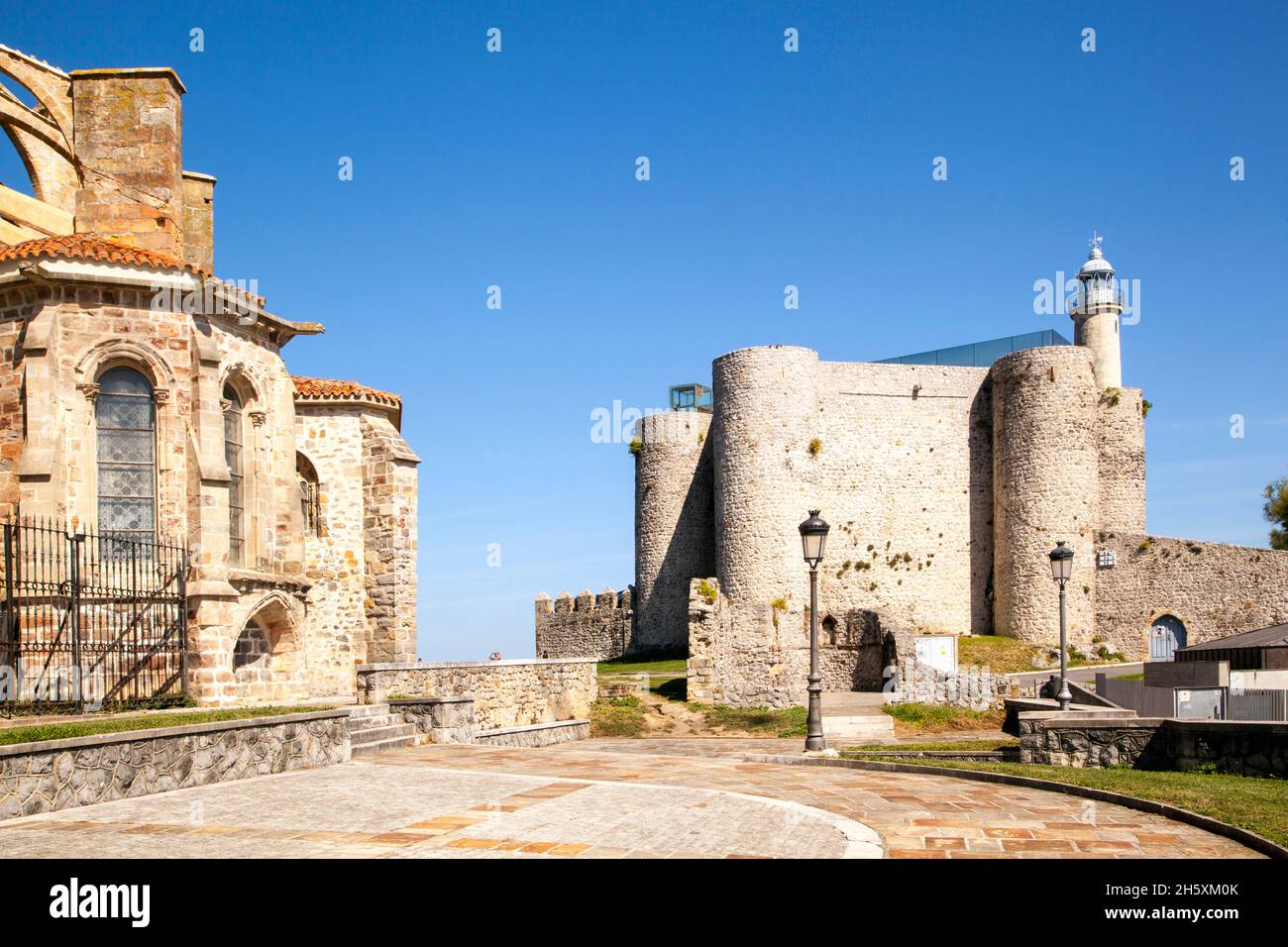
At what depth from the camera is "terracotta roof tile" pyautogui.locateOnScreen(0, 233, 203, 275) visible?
58.5 ft

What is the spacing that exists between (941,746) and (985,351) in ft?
105

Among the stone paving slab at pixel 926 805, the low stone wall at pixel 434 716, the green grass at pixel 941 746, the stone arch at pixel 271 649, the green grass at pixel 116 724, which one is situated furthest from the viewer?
the stone arch at pixel 271 649

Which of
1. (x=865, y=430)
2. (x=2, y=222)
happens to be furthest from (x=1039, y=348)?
(x=2, y=222)

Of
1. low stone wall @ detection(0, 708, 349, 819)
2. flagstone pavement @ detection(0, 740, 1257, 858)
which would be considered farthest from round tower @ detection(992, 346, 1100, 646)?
low stone wall @ detection(0, 708, 349, 819)

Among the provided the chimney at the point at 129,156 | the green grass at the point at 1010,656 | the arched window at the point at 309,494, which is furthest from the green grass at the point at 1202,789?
the green grass at the point at 1010,656

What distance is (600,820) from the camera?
9.39 m

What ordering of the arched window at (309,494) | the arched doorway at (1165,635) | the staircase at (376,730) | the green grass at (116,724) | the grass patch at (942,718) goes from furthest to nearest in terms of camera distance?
1. the arched doorway at (1165,635)
2. the grass patch at (942,718)
3. the arched window at (309,494)
4. the staircase at (376,730)
5. the green grass at (116,724)

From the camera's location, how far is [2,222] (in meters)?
22.1

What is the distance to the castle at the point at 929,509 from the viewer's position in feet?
135

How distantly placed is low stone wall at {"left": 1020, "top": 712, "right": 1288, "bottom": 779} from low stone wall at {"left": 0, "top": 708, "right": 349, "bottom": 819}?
8.95m

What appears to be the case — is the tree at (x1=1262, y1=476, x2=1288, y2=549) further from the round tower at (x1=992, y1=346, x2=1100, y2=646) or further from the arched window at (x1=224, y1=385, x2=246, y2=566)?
the arched window at (x1=224, y1=385, x2=246, y2=566)

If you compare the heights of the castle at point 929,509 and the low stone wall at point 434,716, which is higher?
the castle at point 929,509

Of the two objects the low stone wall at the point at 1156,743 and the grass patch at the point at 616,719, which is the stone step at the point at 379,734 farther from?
the grass patch at the point at 616,719

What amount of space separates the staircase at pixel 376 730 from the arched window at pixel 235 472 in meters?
4.74
